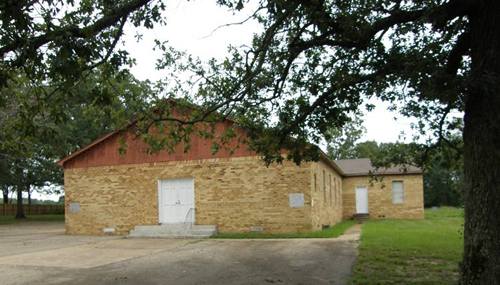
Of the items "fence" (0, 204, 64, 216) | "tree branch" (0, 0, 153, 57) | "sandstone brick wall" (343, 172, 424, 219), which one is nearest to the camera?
"tree branch" (0, 0, 153, 57)

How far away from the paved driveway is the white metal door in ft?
64.0

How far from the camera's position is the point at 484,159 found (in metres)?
7.71

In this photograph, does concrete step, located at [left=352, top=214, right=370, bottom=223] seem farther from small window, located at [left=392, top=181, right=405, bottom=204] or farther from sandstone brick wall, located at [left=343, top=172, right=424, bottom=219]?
small window, located at [left=392, top=181, right=405, bottom=204]

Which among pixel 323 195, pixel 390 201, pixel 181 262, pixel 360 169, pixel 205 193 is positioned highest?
pixel 360 169

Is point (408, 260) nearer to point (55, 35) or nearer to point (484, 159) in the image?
point (484, 159)

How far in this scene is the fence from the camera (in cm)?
5147

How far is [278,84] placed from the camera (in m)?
11.4

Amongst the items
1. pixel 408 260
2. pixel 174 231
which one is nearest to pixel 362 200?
pixel 174 231

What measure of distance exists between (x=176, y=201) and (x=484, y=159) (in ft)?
55.3

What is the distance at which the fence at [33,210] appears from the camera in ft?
169

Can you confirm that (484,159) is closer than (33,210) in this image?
Yes

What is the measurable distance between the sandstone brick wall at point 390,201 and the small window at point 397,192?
25cm

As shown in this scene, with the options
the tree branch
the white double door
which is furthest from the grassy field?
the white double door

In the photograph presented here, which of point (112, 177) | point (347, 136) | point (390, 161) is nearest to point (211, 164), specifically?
point (112, 177)
